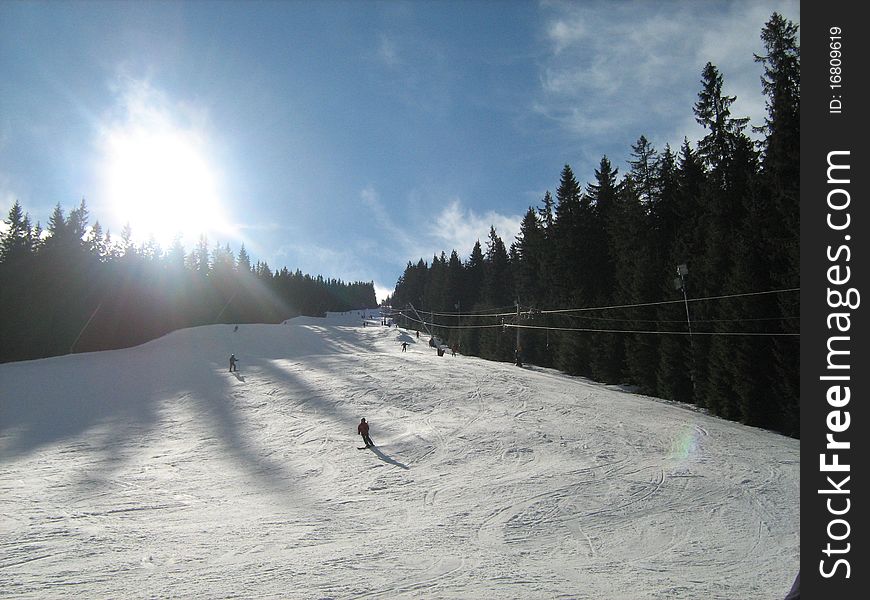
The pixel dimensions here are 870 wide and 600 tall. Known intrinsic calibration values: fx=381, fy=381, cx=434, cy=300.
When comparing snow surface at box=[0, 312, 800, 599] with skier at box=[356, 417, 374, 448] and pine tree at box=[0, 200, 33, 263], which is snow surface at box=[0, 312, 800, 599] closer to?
skier at box=[356, 417, 374, 448]

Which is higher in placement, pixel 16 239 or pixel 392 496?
pixel 16 239

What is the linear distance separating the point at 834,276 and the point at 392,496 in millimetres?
11057

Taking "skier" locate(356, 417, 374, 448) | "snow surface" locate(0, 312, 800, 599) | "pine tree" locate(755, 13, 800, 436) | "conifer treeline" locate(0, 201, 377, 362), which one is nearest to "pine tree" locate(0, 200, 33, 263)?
"conifer treeline" locate(0, 201, 377, 362)

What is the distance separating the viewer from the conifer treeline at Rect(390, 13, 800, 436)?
1969 cm

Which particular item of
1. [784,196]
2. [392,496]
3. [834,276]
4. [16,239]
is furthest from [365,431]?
[16,239]

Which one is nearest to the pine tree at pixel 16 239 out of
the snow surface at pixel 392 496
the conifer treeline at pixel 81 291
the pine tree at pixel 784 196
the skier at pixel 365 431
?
the conifer treeline at pixel 81 291

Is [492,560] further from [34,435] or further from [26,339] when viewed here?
[26,339]

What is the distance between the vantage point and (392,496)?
11.4 metres

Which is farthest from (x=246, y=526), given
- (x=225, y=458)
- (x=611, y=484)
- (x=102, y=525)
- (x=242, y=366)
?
(x=242, y=366)

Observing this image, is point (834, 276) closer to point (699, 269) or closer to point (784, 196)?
point (784, 196)

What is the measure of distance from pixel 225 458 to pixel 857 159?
18468 mm

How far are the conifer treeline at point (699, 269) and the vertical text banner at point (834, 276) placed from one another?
707 inches

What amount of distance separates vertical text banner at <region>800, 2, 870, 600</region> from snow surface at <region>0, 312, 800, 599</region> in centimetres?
374

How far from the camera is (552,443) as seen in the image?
1595 cm
